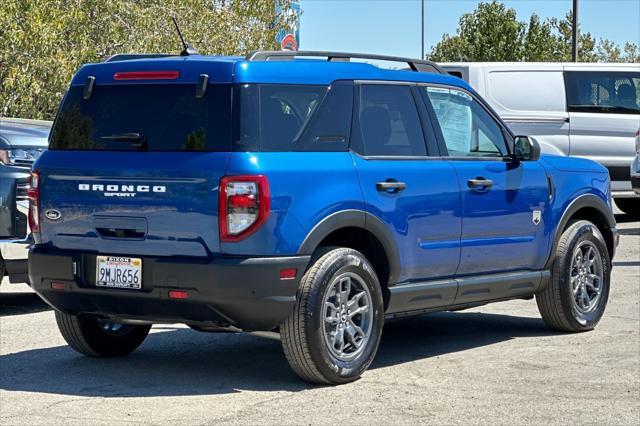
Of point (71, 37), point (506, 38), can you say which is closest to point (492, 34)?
point (506, 38)

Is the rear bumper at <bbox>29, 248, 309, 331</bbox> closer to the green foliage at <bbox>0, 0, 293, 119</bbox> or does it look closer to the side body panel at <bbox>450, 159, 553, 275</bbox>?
the side body panel at <bbox>450, 159, 553, 275</bbox>

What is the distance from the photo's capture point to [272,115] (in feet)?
25.3

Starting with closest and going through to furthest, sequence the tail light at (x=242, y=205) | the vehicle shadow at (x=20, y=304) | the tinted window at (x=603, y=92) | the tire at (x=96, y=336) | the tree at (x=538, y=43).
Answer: the tail light at (x=242, y=205) → the tire at (x=96, y=336) → the vehicle shadow at (x=20, y=304) → the tinted window at (x=603, y=92) → the tree at (x=538, y=43)

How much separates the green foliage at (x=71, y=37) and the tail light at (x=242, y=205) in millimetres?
14384

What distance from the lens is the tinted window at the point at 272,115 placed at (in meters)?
7.58

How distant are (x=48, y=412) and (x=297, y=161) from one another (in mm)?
1945

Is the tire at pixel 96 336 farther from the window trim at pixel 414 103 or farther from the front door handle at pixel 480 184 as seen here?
the front door handle at pixel 480 184

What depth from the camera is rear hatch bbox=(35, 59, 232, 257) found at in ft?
24.8

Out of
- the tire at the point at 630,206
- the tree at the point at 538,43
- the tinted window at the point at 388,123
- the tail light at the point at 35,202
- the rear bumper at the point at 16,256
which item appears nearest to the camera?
the tail light at the point at 35,202

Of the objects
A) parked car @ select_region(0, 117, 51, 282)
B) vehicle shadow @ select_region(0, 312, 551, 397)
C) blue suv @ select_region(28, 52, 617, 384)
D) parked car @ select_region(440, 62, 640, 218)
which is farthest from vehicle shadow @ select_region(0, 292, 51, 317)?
parked car @ select_region(440, 62, 640, 218)

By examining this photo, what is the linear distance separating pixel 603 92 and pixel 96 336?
12.9 m

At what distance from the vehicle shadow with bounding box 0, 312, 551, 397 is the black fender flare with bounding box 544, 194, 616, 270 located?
0.70 metres

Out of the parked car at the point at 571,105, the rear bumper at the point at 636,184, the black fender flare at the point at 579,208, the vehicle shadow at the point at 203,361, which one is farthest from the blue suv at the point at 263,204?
the parked car at the point at 571,105

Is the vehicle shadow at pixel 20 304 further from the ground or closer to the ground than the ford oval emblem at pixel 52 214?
closer to the ground
